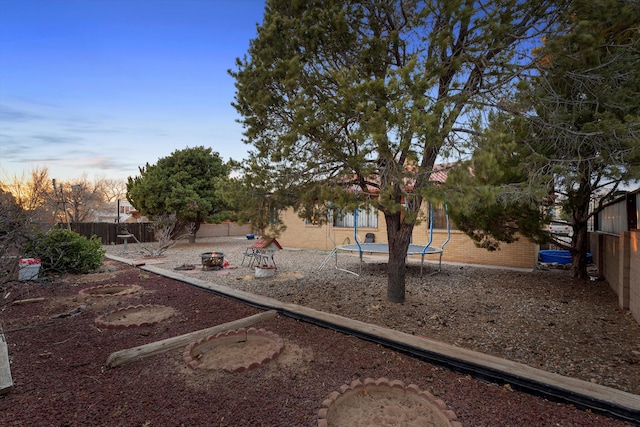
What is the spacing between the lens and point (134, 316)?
4.20 meters

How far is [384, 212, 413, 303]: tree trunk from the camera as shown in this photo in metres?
4.65

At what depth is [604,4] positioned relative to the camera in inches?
A: 123

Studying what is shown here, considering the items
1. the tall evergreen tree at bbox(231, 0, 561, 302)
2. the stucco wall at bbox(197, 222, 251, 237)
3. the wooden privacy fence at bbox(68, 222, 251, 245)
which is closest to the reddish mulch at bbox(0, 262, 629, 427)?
the tall evergreen tree at bbox(231, 0, 561, 302)

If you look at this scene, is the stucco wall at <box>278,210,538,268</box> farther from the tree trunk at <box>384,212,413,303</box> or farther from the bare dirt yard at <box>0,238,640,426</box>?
the bare dirt yard at <box>0,238,640,426</box>

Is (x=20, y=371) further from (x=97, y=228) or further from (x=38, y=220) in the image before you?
(x=97, y=228)

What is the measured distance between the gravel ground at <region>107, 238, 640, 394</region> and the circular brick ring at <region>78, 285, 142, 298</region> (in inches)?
67.6

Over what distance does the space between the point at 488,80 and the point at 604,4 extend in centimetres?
117

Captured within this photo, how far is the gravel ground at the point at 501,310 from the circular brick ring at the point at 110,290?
5.64ft

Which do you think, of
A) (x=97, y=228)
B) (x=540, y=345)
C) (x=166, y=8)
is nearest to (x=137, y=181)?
(x=97, y=228)

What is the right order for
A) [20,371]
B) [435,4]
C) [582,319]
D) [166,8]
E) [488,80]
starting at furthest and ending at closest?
[166,8] < [582,319] < [488,80] < [435,4] < [20,371]

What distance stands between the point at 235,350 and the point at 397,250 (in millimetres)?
2629

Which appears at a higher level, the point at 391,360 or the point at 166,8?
the point at 166,8

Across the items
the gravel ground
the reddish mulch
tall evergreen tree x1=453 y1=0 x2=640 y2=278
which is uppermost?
tall evergreen tree x1=453 y1=0 x2=640 y2=278

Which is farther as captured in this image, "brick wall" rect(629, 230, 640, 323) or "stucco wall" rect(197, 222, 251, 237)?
"stucco wall" rect(197, 222, 251, 237)
